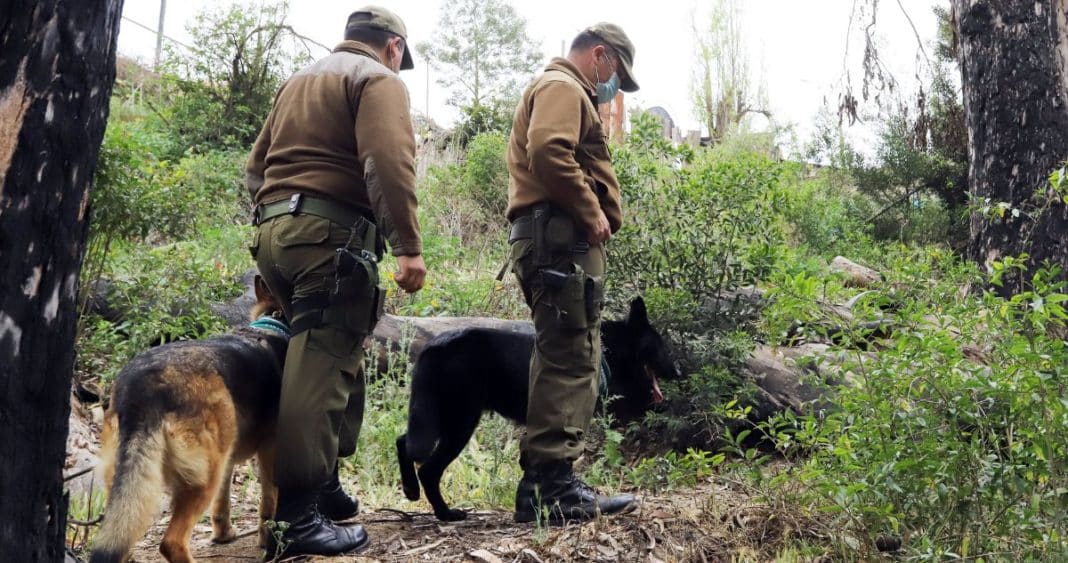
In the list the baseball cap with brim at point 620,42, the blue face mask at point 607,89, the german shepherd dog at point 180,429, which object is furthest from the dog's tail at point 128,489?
the baseball cap with brim at point 620,42

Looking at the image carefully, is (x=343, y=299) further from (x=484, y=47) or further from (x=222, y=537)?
(x=484, y=47)

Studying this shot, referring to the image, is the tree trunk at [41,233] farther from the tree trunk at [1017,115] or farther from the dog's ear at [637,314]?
the tree trunk at [1017,115]

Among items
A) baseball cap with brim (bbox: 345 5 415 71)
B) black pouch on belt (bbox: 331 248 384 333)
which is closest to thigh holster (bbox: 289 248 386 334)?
black pouch on belt (bbox: 331 248 384 333)

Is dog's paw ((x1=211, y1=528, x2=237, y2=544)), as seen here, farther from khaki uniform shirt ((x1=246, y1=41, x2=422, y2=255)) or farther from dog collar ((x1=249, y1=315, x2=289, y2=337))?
khaki uniform shirt ((x1=246, y1=41, x2=422, y2=255))

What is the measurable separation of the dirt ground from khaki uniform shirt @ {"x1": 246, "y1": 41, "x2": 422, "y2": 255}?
1247 millimetres

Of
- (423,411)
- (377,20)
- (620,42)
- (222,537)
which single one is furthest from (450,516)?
(620,42)

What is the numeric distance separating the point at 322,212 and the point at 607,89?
1600mm

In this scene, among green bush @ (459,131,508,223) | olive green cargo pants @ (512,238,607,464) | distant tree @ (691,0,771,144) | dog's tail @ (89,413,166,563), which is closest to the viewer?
dog's tail @ (89,413,166,563)

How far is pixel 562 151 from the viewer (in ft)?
12.0

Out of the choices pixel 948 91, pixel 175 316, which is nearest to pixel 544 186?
pixel 175 316

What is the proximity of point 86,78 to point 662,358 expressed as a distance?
368 centimetres

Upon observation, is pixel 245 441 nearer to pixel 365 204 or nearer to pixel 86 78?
pixel 365 204

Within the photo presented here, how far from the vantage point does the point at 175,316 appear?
6465mm

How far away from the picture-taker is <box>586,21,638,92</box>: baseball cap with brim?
4113mm
